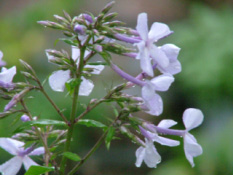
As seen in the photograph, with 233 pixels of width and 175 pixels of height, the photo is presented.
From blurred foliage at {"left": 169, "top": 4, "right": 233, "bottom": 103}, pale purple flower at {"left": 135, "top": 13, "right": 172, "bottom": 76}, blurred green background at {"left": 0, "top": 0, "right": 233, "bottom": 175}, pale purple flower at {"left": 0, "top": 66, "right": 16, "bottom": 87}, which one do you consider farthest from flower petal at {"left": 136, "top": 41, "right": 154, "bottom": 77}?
blurred foliage at {"left": 169, "top": 4, "right": 233, "bottom": 103}

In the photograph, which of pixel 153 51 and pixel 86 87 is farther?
pixel 86 87

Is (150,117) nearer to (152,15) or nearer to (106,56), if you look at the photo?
(152,15)

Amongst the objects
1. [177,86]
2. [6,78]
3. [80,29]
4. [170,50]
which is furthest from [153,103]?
[177,86]

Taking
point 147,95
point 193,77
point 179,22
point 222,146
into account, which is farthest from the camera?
point 179,22

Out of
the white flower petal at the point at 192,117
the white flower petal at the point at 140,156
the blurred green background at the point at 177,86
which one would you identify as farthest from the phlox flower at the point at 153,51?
the blurred green background at the point at 177,86

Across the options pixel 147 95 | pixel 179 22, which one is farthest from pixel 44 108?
pixel 147 95

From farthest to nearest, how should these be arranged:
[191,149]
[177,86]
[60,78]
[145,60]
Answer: [177,86]
[60,78]
[191,149]
[145,60]

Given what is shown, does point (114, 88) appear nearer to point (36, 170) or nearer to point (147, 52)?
point (147, 52)
